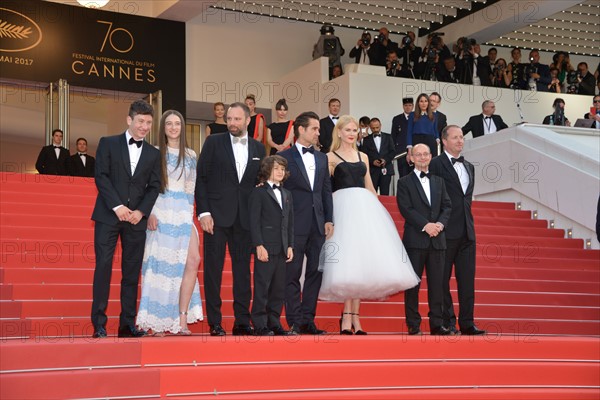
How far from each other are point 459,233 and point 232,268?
1987 mm

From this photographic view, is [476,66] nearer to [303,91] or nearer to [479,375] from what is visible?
[303,91]

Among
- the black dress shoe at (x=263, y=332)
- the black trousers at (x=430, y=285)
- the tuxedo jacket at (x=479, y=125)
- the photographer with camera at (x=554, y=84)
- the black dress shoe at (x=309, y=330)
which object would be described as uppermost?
the photographer with camera at (x=554, y=84)

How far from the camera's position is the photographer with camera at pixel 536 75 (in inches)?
742

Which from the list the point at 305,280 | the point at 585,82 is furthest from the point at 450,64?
the point at 305,280

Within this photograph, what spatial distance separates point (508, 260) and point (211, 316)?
4.78 meters

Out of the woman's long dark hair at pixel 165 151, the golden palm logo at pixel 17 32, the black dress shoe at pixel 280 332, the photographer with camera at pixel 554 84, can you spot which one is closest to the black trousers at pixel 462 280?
the black dress shoe at pixel 280 332

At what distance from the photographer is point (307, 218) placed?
6.74 m

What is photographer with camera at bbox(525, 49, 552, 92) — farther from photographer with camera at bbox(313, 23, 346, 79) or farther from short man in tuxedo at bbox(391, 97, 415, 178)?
short man in tuxedo at bbox(391, 97, 415, 178)

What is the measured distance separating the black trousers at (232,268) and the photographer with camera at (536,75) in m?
13.6

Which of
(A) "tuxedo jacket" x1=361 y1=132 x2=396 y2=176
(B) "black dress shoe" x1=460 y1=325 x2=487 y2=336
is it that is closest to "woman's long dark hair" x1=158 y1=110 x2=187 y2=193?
(B) "black dress shoe" x1=460 y1=325 x2=487 y2=336

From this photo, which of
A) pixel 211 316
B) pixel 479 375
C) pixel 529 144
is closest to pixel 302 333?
pixel 211 316

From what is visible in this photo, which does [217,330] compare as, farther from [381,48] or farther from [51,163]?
[381,48]

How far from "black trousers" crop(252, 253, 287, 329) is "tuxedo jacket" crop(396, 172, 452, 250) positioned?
1.22m

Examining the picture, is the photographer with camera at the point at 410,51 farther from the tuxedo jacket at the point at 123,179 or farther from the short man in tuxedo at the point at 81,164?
the tuxedo jacket at the point at 123,179
